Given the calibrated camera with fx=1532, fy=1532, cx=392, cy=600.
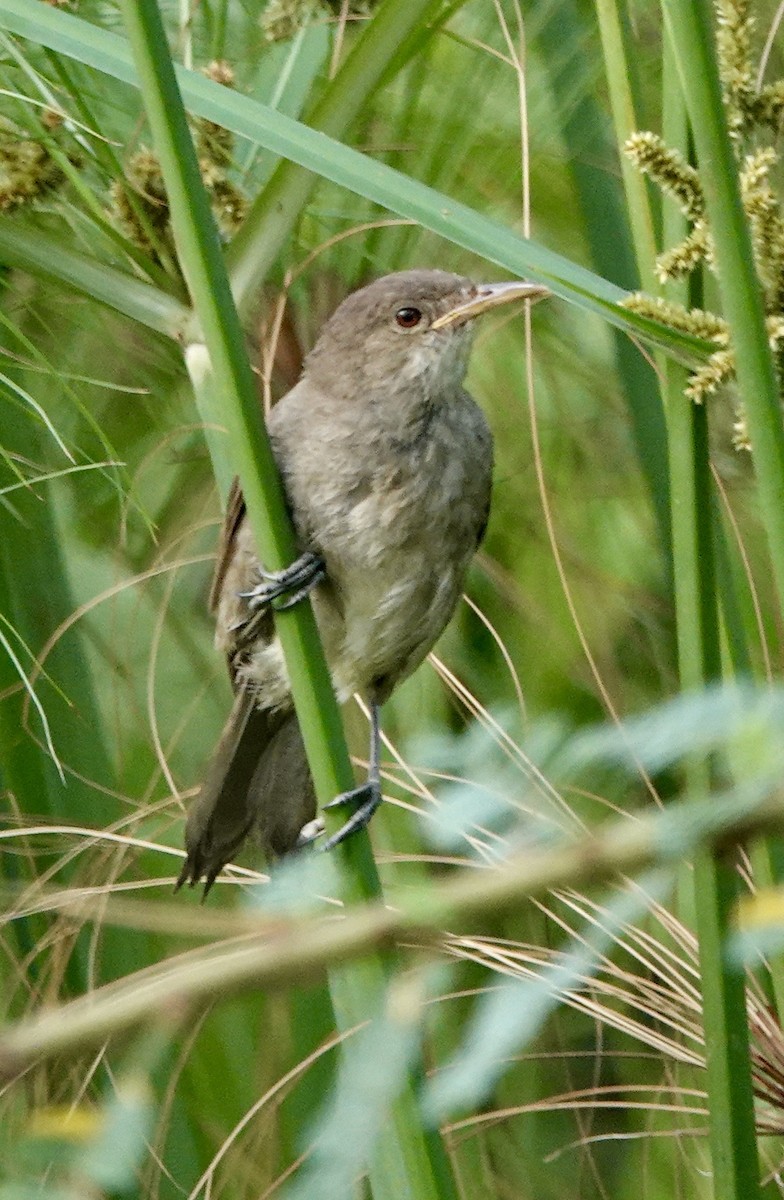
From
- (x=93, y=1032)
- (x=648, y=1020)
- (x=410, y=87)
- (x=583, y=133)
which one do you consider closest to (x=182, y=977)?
(x=93, y=1032)

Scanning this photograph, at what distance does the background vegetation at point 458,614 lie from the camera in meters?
1.05

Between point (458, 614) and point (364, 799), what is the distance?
0.70 metres

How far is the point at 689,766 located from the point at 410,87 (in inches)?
55.4

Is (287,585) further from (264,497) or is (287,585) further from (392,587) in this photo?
Result: (392,587)

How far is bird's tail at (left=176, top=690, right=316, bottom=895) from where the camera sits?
1977mm

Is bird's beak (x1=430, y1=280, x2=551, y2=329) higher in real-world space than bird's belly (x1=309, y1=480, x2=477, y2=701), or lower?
higher

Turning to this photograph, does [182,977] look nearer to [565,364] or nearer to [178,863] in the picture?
[178,863]

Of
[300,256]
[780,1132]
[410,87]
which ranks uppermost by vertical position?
[410,87]

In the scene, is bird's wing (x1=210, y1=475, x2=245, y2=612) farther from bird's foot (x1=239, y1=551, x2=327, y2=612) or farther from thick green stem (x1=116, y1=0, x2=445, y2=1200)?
thick green stem (x1=116, y1=0, x2=445, y2=1200)

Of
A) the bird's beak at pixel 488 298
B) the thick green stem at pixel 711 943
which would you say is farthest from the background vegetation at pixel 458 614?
the bird's beak at pixel 488 298

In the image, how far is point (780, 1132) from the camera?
1560mm

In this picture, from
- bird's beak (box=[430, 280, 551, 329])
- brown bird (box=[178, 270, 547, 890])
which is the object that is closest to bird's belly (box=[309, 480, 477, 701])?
brown bird (box=[178, 270, 547, 890])

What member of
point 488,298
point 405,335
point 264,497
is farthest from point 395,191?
point 405,335

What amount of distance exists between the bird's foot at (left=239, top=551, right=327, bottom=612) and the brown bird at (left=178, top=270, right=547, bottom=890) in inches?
3.2
